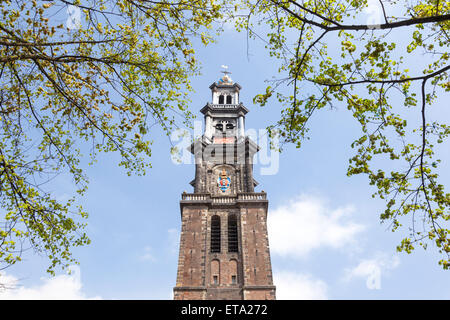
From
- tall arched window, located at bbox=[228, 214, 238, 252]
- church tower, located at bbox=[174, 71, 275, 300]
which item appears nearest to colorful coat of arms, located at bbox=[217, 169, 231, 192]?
church tower, located at bbox=[174, 71, 275, 300]

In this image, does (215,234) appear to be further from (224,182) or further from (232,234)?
(224,182)

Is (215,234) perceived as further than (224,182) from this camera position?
No

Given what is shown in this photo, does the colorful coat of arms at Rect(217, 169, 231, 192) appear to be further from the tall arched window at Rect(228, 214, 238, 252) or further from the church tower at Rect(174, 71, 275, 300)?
the tall arched window at Rect(228, 214, 238, 252)

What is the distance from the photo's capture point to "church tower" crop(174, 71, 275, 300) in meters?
25.1

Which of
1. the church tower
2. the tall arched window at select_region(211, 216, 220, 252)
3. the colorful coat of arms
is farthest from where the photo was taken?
the colorful coat of arms

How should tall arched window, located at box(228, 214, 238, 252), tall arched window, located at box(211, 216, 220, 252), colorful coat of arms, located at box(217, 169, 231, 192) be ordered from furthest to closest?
colorful coat of arms, located at box(217, 169, 231, 192) → tall arched window, located at box(211, 216, 220, 252) → tall arched window, located at box(228, 214, 238, 252)

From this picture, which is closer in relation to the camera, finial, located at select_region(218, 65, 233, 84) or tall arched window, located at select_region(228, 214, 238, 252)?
tall arched window, located at select_region(228, 214, 238, 252)

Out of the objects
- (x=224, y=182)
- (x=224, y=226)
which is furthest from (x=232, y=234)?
(x=224, y=182)

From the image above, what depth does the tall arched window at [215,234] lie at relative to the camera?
93.1 feet

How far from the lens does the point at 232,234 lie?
29062 millimetres

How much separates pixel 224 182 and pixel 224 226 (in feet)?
17.7

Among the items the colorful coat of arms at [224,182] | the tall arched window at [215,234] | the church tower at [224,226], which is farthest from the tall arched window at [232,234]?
the colorful coat of arms at [224,182]

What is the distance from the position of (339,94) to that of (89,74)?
5.70m
